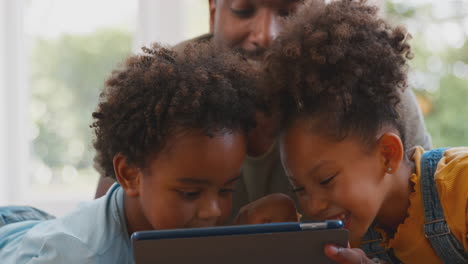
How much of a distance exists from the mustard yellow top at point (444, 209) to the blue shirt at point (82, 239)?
55 cm

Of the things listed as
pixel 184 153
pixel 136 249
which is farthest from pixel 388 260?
pixel 136 249

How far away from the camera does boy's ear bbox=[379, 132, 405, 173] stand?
114 cm

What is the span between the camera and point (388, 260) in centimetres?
125

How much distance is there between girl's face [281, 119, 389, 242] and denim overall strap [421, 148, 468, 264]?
0.11 meters

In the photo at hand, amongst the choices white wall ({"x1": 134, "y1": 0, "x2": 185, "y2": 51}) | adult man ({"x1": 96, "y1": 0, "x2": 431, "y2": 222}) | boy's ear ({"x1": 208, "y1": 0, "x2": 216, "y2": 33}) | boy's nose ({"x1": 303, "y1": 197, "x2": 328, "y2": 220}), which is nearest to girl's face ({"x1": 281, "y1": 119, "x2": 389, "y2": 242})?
boy's nose ({"x1": 303, "y1": 197, "x2": 328, "y2": 220})

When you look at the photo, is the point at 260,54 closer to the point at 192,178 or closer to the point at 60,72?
the point at 192,178

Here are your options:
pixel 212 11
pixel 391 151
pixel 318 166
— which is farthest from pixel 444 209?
pixel 212 11

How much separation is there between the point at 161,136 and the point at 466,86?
72.4 inches

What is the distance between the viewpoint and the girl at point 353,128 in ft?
3.59

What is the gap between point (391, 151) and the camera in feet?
3.78

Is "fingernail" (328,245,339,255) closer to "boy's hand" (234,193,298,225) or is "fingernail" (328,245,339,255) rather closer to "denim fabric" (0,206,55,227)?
"boy's hand" (234,193,298,225)

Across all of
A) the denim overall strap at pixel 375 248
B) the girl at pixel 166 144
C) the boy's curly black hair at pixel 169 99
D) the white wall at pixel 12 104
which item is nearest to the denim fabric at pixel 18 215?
the girl at pixel 166 144

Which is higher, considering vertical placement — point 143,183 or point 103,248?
point 143,183

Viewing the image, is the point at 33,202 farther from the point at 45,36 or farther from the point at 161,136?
the point at 161,136
